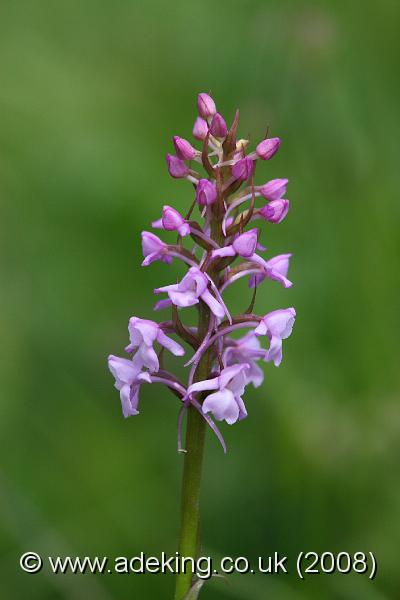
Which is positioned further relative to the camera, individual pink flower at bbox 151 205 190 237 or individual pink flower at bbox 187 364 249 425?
individual pink flower at bbox 151 205 190 237

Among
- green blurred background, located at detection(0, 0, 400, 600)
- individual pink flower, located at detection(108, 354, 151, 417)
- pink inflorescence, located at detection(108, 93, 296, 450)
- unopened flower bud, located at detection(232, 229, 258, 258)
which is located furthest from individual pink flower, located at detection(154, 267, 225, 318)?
green blurred background, located at detection(0, 0, 400, 600)

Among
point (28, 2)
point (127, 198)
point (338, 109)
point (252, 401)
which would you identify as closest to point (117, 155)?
point (127, 198)

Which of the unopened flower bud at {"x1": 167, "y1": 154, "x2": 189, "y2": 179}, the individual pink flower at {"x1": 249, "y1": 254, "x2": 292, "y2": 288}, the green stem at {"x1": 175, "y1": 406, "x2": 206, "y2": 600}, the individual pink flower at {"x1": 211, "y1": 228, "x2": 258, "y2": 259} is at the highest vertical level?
the unopened flower bud at {"x1": 167, "y1": 154, "x2": 189, "y2": 179}

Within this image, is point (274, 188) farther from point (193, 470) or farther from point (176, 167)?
point (193, 470)

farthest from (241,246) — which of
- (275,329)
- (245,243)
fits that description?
(275,329)

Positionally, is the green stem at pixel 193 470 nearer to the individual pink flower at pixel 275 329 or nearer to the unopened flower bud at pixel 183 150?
the individual pink flower at pixel 275 329

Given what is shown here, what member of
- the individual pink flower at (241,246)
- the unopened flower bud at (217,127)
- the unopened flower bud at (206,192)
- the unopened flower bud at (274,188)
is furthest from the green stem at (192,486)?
the unopened flower bud at (217,127)

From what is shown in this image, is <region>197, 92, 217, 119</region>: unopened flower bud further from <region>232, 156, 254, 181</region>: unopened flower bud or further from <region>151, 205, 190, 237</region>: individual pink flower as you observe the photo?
<region>151, 205, 190, 237</region>: individual pink flower

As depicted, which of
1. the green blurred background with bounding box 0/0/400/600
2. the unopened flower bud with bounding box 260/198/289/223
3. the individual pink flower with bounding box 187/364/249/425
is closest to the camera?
the individual pink flower with bounding box 187/364/249/425
